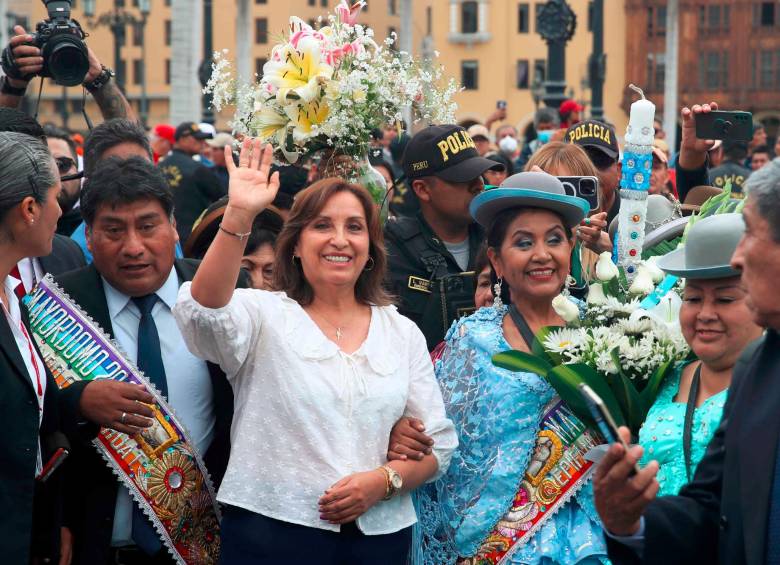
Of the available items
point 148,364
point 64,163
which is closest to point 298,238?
point 148,364

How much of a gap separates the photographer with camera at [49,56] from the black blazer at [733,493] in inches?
141

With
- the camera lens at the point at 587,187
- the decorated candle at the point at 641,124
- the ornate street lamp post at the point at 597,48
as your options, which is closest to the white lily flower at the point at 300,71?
the camera lens at the point at 587,187

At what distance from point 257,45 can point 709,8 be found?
95.2 feet

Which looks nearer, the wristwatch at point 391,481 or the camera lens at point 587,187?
the wristwatch at point 391,481

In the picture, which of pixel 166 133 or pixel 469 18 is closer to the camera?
pixel 166 133

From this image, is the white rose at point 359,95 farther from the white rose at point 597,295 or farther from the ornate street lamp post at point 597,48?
the ornate street lamp post at point 597,48

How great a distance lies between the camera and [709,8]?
241ft

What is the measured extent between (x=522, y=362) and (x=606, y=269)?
467 millimetres

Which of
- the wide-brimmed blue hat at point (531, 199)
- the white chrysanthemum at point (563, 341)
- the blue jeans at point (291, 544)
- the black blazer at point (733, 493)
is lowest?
the blue jeans at point (291, 544)

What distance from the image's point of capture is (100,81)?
623 centimetres

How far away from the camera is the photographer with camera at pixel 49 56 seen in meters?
5.65

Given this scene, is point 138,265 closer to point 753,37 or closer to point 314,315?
point 314,315

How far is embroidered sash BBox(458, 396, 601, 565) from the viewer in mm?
4242

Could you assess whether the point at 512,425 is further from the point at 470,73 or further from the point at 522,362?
the point at 470,73
